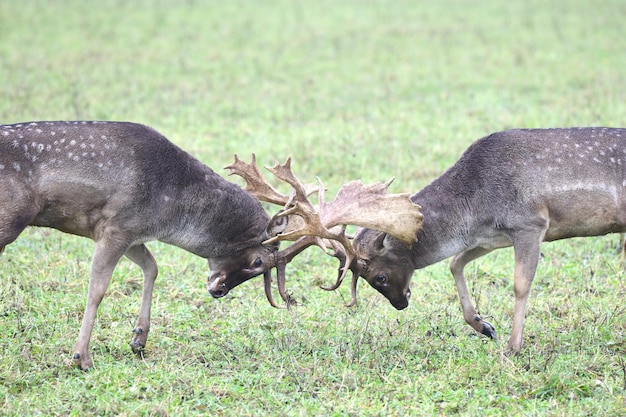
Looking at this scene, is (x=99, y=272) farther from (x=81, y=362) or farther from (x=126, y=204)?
(x=81, y=362)

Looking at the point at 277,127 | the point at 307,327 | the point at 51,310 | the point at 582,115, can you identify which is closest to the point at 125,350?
the point at 51,310

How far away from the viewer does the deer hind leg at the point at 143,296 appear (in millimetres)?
7547

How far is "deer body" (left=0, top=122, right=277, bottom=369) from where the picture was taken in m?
7.09

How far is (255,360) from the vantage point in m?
7.34

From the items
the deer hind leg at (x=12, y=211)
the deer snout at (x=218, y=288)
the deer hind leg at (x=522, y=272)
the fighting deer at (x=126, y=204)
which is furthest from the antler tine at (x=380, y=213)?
the deer hind leg at (x=12, y=211)

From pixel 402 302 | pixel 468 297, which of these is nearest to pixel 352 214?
pixel 402 302

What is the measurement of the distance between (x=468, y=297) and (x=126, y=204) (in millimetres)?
2940

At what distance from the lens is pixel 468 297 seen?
803 cm

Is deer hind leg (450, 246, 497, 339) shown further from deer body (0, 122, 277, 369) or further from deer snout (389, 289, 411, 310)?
deer body (0, 122, 277, 369)

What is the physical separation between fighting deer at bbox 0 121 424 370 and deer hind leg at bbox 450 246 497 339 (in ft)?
3.93

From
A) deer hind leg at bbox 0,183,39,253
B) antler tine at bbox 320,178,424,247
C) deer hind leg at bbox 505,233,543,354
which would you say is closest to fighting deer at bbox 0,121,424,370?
deer hind leg at bbox 0,183,39,253

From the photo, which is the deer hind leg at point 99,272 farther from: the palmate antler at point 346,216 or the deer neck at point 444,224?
the deer neck at point 444,224

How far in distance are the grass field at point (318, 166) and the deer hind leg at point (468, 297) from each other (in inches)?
6.4

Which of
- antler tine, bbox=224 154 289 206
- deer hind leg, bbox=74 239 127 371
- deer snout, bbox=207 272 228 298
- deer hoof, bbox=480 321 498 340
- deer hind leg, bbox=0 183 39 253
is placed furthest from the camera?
antler tine, bbox=224 154 289 206
